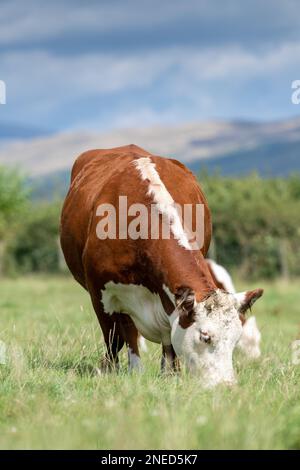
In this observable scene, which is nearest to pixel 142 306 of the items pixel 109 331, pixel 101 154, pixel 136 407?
pixel 109 331

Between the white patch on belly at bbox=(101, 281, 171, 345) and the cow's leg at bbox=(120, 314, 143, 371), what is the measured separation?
14 cm

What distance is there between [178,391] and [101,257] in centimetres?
194

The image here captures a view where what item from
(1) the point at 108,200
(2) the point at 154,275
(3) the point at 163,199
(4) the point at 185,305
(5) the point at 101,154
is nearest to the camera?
(4) the point at 185,305

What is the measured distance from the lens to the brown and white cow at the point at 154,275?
6.79 meters

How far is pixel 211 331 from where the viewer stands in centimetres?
671

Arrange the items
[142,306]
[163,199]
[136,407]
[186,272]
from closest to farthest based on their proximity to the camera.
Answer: [136,407], [186,272], [163,199], [142,306]

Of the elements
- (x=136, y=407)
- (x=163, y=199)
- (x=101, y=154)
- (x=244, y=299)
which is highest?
(x=101, y=154)

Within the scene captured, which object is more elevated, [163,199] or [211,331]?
[163,199]

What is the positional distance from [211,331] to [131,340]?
1811mm

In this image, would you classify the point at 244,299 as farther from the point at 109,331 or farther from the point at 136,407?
the point at 109,331

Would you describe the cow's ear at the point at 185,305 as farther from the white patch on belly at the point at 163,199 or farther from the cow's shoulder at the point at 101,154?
the cow's shoulder at the point at 101,154

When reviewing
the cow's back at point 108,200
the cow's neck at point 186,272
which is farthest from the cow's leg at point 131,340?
the cow's neck at point 186,272

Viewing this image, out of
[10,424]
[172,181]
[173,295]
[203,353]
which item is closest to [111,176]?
[172,181]

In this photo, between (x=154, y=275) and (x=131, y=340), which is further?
(x=131, y=340)
